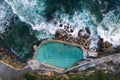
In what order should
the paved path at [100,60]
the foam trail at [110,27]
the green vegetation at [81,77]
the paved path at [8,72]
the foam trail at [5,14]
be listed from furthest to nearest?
the foam trail at [110,27]
the foam trail at [5,14]
the paved path at [100,60]
the paved path at [8,72]
the green vegetation at [81,77]

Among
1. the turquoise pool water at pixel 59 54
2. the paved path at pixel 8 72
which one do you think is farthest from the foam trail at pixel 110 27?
the paved path at pixel 8 72

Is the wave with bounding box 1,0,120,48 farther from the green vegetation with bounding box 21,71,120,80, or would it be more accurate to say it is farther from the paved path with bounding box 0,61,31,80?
the paved path with bounding box 0,61,31,80

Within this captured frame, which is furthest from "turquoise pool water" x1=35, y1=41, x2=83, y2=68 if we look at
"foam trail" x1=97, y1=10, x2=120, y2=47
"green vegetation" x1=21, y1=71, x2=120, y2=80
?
"foam trail" x1=97, y1=10, x2=120, y2=47

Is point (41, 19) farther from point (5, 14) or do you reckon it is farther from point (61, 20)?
point (5, 14)

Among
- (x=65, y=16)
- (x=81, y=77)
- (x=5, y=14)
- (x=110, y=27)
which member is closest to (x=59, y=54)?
(x=81, y=77)

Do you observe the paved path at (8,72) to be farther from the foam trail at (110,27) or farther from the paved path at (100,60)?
the foam trail at (110,27)

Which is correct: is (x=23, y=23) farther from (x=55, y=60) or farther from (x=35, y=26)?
(x=55, y=60)
